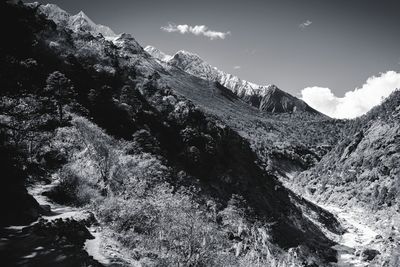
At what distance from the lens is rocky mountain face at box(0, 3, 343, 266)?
1797cm

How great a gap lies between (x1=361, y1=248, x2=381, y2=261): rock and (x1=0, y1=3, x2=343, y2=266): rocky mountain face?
20.0 ft

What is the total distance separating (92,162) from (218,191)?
106 ft

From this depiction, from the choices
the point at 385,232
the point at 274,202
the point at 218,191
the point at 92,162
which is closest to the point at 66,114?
the point at 92,162

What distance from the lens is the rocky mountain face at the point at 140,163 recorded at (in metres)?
18.0

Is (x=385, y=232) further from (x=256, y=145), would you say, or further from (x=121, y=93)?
(x=256, y=145)

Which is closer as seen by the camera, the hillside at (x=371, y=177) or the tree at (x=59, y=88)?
the tree at (x=59, y=88)

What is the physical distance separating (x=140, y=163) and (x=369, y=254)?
5474 cm

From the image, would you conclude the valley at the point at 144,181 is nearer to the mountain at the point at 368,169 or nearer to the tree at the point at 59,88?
the tree at the point at 59,88

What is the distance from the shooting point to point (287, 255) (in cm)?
5203

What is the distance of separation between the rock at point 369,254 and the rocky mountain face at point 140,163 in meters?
6.10

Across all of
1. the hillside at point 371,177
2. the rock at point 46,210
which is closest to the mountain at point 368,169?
the hillside at point 371,177

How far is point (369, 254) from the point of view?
208ft

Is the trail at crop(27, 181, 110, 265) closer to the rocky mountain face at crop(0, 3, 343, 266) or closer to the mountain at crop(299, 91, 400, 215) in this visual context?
the rocky mountain face at crop(0, 3, 343, 266)

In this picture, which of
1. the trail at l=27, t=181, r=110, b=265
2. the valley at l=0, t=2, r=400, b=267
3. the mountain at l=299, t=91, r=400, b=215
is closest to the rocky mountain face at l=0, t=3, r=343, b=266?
the valley at l=0, t=2, r=400, b=267
